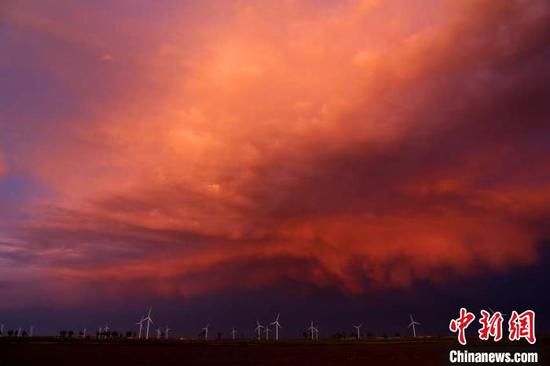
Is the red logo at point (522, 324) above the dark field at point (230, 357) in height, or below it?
above

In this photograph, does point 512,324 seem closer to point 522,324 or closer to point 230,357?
point 522,324

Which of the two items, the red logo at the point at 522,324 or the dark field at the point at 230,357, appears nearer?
the red logo at the point at 522,324

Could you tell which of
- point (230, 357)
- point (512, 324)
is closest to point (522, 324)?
point (512, 324)

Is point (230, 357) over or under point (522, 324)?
under

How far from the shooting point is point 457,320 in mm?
84688

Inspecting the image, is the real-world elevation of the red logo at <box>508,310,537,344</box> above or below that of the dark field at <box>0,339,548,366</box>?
above

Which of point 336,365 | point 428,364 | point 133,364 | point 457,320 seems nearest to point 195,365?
point 133,364

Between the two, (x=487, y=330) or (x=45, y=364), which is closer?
(x=487, y=330)

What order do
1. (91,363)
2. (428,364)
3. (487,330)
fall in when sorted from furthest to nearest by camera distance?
(91,363), (428,364), (487,330)

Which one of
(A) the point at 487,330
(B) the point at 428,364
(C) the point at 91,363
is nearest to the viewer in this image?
(A) the point at 487,330

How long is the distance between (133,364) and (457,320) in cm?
6515

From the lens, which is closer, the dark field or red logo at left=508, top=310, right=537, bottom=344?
red logo at left=508, top=310, right=537, bottom=344

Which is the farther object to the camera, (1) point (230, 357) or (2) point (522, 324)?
(1) point (230, 357)

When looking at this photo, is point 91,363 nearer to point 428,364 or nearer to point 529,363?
point 428,364
